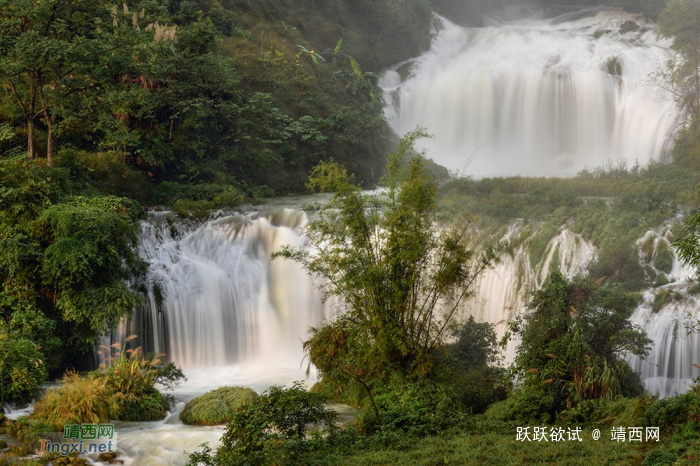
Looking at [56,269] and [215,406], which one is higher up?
[56,269]

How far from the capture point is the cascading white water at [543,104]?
1082 inches

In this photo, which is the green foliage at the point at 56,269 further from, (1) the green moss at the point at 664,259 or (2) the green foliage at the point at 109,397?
(1) the green moss at the point at 664,259

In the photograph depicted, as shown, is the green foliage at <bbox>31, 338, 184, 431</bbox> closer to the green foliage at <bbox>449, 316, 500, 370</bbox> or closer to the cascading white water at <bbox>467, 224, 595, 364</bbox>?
the green foliage at <bbox>449, 316, 500, 370</bbox>

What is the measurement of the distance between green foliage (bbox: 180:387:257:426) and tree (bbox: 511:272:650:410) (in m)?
4.62

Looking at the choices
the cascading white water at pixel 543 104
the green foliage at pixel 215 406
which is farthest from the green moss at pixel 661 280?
the cascading white water at pixel 543 104

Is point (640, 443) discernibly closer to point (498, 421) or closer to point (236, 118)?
point (498, 421)

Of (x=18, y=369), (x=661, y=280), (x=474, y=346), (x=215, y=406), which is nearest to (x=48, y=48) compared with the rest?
(x=18, y=369)

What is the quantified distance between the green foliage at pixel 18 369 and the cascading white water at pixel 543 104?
60.3ft

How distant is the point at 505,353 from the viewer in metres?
14.9

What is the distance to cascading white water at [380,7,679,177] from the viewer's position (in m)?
27.5

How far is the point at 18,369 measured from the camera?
12117mm

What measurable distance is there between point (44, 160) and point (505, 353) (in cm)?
1135

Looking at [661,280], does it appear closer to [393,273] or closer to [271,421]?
[393,273]

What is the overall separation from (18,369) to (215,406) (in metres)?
3.44
